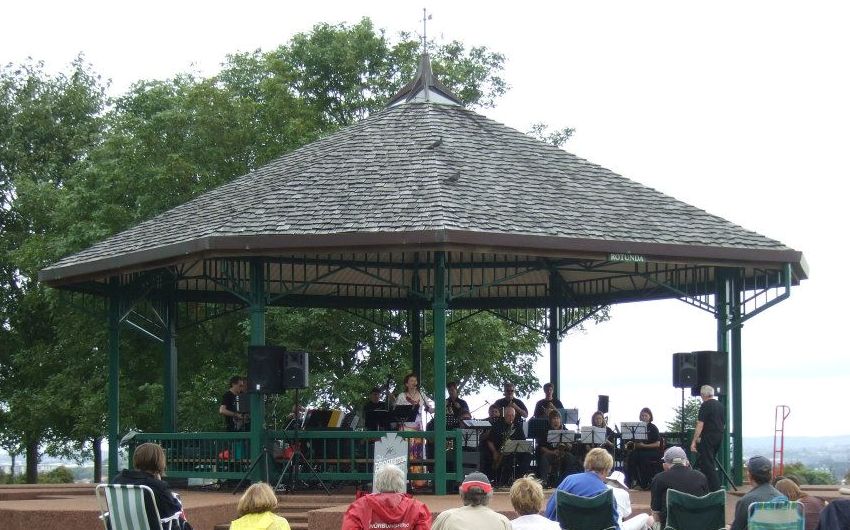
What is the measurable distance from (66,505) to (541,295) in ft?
35.7

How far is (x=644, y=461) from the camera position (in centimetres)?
1998

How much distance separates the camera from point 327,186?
19.0 m

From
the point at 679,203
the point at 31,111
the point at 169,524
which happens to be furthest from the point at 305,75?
the point at 169,524

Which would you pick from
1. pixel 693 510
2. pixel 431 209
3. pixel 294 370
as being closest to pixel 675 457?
pixel 693 510

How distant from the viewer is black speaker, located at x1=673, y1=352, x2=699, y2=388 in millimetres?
18922

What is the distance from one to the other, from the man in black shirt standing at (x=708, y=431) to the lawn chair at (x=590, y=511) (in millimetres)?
6297

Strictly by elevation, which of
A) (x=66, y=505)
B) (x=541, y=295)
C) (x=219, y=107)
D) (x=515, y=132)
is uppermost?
(x=219, y=107)

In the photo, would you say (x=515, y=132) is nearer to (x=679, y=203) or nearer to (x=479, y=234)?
(x=679, y=203)

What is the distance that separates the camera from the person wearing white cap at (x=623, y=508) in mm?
11893

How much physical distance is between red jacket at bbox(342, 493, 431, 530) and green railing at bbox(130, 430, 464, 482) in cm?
707

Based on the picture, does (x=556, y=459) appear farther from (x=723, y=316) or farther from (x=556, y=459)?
(x=723, y=316)

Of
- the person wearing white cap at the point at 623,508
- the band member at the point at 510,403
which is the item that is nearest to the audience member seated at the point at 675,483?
the person wearing white cap at the point at 623,508

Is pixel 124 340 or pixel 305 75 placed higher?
pixel 305 75

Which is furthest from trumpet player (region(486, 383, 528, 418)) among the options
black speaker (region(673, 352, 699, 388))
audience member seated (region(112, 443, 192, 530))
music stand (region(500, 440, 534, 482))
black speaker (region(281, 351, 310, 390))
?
audience member seated (region(112, 443, 192, 530))
